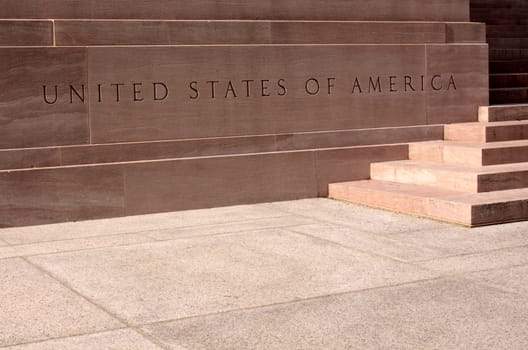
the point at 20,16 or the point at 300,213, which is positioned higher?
the point at 20,16

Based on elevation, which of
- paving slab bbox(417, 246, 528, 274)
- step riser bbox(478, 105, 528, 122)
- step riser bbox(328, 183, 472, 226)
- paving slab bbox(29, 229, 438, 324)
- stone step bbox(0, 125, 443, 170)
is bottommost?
paving slab bbox(417, 246, 528, 274)

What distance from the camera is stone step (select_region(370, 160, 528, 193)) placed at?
333 inches

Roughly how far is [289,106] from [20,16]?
9.66 feet

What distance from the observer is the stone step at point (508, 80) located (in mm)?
11961

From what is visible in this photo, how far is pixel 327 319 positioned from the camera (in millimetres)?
5027

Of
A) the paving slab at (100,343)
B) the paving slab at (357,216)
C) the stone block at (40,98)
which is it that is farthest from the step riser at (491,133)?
the paving slab at (100,343)

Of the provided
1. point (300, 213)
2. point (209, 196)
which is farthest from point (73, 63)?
point (300, 213)

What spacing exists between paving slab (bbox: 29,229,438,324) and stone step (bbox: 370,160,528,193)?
2.01 m

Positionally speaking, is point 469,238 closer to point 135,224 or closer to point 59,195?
point 135,224

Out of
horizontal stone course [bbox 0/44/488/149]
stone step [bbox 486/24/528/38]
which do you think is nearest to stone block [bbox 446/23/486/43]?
horizontal stone course [bbox 0/44/488/149]

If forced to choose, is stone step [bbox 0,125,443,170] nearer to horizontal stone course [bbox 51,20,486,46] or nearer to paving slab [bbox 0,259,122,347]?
horizontal stone course [bbox 51,20,486,46]

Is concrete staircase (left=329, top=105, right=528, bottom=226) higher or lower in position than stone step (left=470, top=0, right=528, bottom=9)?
lower

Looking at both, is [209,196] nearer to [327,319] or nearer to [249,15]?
[249,15]

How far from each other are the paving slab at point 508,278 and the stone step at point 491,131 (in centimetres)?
376
